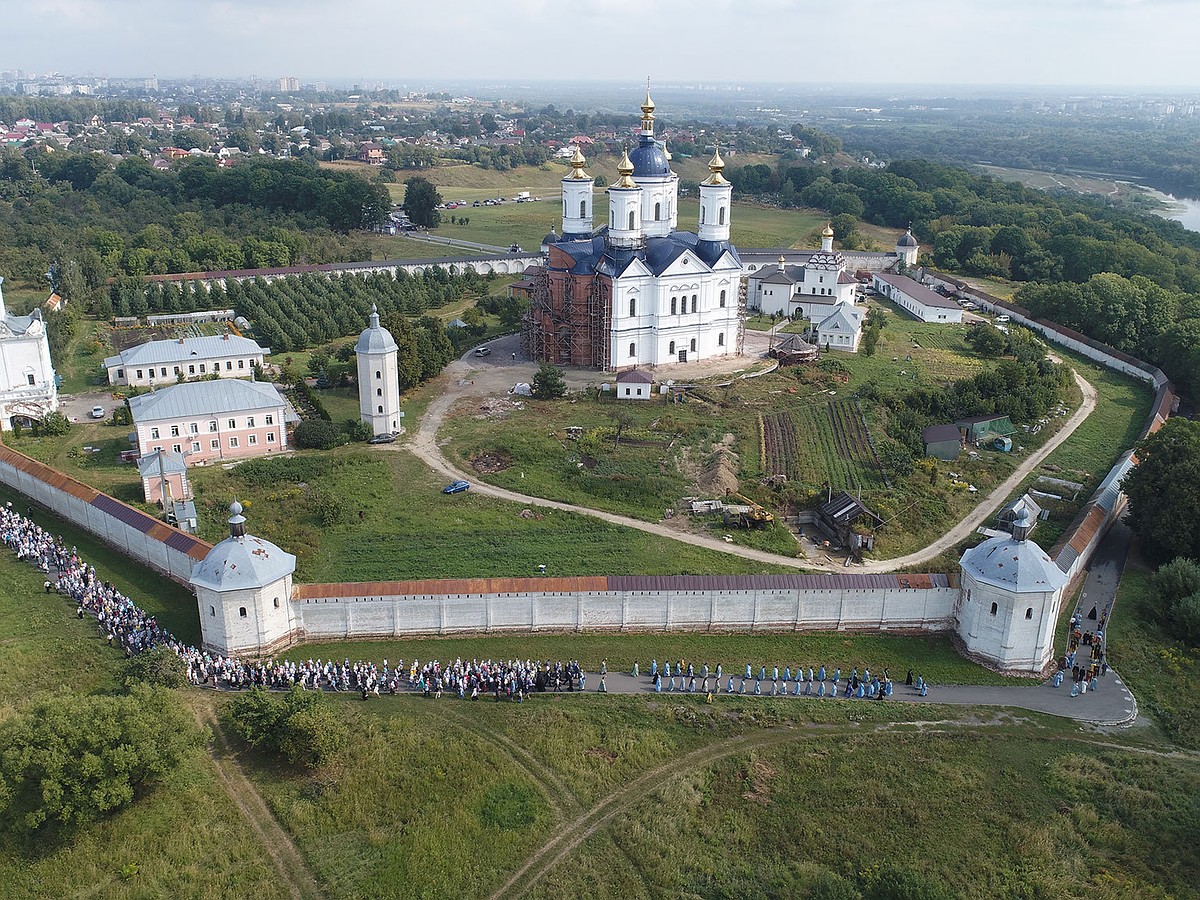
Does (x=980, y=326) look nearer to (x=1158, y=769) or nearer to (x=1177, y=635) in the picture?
(x=1177, y=635)

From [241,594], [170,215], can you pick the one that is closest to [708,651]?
[241,594]

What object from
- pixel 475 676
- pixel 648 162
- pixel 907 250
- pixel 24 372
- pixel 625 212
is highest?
pixel 648 162

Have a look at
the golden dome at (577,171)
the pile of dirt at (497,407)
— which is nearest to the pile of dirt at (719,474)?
the pile of dirt at (497,407)

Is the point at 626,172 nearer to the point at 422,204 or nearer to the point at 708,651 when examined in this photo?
the point at 708,651

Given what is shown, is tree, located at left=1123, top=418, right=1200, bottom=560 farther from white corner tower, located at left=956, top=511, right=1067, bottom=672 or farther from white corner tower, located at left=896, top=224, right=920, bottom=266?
white corner tower, located at left=896, top=224, right=920, bottom=266

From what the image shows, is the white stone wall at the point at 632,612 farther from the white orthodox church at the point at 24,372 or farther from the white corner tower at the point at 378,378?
the white orthodox church at the point at 24,372

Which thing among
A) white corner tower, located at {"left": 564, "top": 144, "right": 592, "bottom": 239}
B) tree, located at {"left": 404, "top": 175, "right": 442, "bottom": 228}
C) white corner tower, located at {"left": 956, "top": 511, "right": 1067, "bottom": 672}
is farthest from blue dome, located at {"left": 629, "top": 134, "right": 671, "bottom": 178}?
tree, located at {"left": 404, "top": 175, "right": 442, "bottom": 228}
